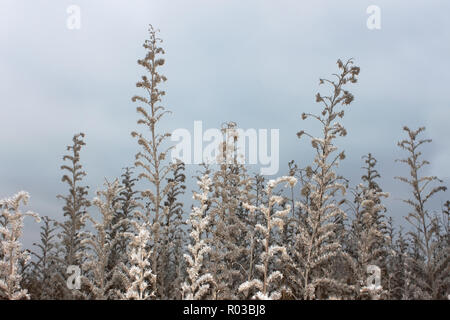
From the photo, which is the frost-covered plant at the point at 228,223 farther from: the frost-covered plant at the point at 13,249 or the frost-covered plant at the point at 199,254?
the frost-covered plant at the point at 13,249

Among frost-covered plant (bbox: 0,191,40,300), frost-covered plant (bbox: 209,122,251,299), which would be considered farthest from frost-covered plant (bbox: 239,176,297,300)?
frost-covered plant (bbox: 0,191,40,300)

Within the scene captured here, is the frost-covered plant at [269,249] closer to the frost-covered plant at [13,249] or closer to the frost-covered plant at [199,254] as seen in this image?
the frost-covered plant at [199,254]

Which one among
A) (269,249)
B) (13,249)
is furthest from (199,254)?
(13,249)

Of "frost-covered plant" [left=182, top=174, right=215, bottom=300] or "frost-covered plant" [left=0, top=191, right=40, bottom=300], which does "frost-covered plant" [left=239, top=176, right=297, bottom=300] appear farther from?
"frost-covered plant" [left=0, top=191, right=40, bottom=300]

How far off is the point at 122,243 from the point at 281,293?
674 centimetres

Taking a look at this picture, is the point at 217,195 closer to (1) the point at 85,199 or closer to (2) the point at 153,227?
(2) the point at 153,227

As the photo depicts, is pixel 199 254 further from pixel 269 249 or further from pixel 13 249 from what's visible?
pixel 13 249

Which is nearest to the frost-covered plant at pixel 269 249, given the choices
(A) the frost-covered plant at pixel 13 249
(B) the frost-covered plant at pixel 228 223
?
(B) the frost-covered plant at pixel 228 223

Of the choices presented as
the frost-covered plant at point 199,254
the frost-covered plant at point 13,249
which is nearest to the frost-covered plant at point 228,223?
the frost-covered plant at point 199,254

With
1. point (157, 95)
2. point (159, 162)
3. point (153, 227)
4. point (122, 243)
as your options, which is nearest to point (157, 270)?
point (153, 227)

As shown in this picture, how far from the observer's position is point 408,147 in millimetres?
13258

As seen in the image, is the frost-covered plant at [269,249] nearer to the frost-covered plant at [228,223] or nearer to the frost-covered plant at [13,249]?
the frost-covered plant at [228,223]

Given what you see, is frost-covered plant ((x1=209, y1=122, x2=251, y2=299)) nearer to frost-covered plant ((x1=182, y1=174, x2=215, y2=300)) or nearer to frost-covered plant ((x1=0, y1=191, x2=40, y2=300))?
frost-covered plant ((x1=182, y1=174, x2=215, y2=300))
